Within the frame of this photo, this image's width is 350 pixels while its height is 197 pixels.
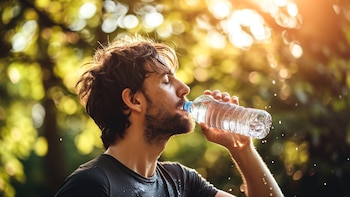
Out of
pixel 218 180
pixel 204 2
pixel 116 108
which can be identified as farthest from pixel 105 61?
pixel 204 2

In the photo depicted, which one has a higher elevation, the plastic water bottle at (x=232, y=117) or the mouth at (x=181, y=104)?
the mouth at (x=181, y=104)

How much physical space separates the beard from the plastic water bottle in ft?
0.62

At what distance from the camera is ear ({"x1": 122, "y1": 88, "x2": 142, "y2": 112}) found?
225 centimetres

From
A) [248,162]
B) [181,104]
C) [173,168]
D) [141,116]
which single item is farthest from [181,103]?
[248,162]

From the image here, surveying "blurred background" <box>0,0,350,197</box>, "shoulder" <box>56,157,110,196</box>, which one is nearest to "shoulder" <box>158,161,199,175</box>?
"shoulder" <box>56,157,110,196</box>

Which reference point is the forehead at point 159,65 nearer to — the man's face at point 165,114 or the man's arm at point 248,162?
the man's face at point 165,114

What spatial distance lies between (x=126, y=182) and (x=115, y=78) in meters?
0.36

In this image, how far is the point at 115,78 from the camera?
230cm

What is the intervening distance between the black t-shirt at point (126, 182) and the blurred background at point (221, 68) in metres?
0.68

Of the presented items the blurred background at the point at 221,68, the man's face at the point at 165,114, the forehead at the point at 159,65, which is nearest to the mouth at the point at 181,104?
the man's face at the point at 165,114

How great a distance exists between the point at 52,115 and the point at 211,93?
162 inches

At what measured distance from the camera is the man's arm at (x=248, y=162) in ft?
7.94

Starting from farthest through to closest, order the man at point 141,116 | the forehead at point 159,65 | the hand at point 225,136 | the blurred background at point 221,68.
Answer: the blurred background at point 221,68
the hand at point 225,136
the forehead at point 159,65
the man at point 141,116

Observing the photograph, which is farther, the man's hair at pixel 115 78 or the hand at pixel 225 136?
the hand at pixel 225 136
